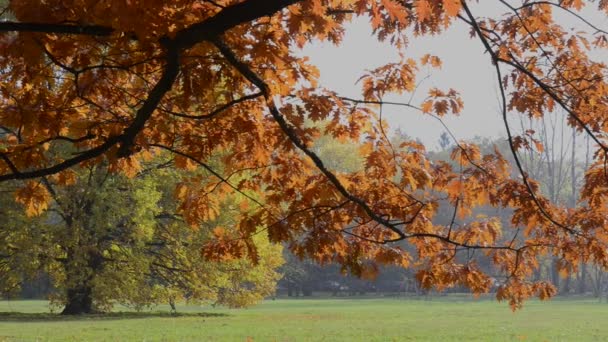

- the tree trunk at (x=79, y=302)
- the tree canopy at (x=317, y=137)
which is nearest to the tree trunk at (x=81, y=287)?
the tree trunk at (x=79, y=302)

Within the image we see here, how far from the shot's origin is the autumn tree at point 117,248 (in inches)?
882

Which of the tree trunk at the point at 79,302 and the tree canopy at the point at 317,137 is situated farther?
the tree trunk at the point at 79,302

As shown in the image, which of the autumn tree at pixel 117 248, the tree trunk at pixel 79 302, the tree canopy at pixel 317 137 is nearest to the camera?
the tree canopy at pixel 317 137

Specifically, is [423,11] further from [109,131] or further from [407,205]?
[109,131]

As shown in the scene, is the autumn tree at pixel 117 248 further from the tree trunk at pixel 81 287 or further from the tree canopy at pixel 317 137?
the tree canopy at pixel 317 137

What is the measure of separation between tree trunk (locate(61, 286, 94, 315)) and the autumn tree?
0.03 metres

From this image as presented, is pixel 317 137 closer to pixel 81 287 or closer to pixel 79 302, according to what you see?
pixel 81 287

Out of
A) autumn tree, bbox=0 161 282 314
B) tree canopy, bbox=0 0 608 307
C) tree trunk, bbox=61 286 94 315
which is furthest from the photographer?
tree trunk, bbox=61 286 94 315

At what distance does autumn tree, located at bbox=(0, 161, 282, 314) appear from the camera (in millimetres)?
22391

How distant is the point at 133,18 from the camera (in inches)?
139

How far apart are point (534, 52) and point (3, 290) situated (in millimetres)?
20593

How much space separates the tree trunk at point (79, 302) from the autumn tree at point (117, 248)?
0.11ft

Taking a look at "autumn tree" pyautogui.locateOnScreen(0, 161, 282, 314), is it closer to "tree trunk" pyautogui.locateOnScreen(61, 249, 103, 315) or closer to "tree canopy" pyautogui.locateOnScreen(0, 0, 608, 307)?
"tree trunk" pyautogui.locateOnScreen(61, 249, 103, 315)

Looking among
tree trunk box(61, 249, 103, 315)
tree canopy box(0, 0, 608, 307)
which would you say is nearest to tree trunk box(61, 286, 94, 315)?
tree trunk box(61, 249, 103, 315)
